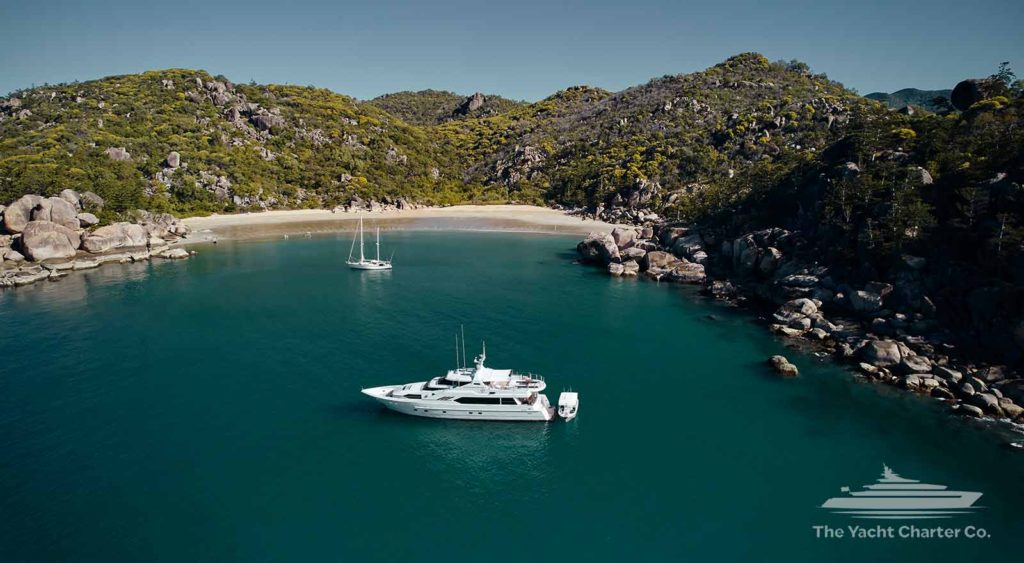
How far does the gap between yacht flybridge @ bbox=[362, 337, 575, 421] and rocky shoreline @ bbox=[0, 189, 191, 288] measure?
8130 centimetres

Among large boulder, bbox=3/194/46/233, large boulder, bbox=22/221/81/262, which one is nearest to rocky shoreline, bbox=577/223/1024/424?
large boulder, bbox=22/221/81/262

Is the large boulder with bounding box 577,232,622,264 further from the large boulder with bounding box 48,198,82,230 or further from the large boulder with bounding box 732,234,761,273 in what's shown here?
the large boulder with bounding box 48,198,82,230

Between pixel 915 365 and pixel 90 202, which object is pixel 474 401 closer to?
pixel 915 365

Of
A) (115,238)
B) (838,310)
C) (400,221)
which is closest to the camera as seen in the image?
(838,310)

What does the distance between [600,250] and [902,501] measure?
77.2 meters

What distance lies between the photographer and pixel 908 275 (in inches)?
2518

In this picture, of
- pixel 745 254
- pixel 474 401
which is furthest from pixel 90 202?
pixel 745 254

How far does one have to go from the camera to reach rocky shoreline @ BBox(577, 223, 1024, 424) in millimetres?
50594

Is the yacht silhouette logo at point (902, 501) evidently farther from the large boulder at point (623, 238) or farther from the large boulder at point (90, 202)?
the large boulder at point (90, 202)

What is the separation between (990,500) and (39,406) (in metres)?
74.5

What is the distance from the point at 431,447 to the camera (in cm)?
4259

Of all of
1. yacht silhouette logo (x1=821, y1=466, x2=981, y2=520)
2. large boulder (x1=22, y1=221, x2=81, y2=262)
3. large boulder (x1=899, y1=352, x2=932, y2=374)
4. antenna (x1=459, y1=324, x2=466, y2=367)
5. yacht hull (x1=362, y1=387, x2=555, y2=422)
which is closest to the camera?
yacht silhouette logo (x1=821, y1=466, x2=981, y2=520)

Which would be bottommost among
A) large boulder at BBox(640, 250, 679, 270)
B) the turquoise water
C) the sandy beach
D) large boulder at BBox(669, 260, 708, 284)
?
the turquoise water

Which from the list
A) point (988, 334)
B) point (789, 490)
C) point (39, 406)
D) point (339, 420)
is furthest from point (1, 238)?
point (988, 334)
